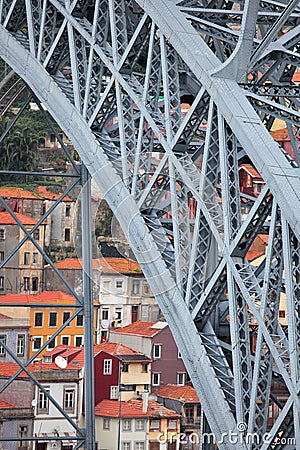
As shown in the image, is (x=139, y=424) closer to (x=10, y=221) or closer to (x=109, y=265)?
(x=109, y=265)

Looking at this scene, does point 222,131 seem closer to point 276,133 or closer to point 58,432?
point 276,133

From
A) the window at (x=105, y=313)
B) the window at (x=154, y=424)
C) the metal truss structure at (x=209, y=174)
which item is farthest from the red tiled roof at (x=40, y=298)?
the metal truss structure at (x=209, y=174)

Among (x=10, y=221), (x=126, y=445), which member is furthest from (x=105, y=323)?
(x=10, y=221)

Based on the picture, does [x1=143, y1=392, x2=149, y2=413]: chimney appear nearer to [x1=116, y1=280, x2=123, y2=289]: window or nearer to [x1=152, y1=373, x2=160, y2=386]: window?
[x1=152, y1=373, x2=160, y2=386]: window

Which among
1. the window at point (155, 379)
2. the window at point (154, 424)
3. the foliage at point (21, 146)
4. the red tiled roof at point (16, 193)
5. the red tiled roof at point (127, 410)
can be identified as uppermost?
the foliage at point (21, 146)

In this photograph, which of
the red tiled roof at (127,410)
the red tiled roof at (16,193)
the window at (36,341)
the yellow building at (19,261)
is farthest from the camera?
the red tiled roof at (16,193)

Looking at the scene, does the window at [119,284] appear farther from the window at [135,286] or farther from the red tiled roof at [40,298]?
the red tiled roof at [40,298]
